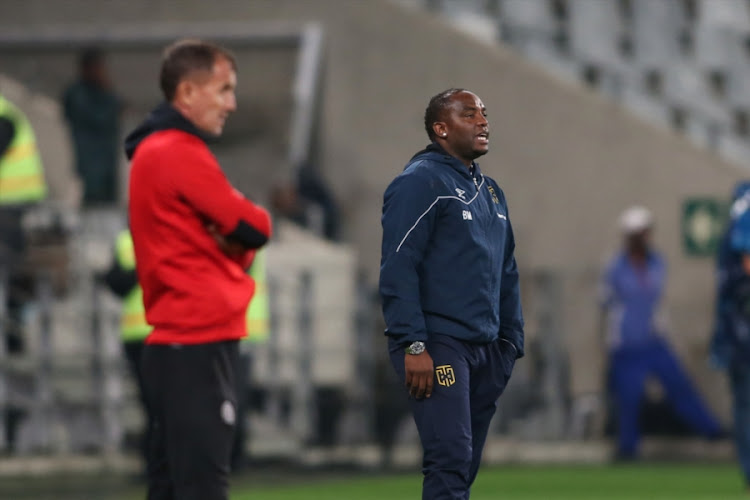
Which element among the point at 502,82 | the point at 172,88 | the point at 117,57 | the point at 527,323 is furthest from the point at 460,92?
the point at 117,57

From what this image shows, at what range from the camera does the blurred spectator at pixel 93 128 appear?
1716cm

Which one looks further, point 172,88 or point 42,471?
point 42,471

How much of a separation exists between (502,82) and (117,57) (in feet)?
14.8

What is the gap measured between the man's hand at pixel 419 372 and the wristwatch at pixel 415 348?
0.01m

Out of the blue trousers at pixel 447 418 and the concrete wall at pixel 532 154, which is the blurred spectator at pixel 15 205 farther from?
the concrete wall at pixel 532 154

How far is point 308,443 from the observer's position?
49.9 ft

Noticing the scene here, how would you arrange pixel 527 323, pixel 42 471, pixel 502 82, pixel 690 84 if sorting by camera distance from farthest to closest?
1. pixel 690 84
2. pixel 502 82
3. pixel 527 323
4. pixel 42 471

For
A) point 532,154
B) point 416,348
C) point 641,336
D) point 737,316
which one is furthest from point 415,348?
point 532,154

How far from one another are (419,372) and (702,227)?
40.0 ft

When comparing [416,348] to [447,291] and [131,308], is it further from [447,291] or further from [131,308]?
[131,308]

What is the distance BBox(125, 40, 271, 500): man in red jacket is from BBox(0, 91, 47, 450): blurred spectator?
2.63 metres

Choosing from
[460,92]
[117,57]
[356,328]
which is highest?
[117,57]

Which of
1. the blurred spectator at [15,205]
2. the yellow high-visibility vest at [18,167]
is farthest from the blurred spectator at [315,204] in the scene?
the yellow high-visibility vest at [18,167]

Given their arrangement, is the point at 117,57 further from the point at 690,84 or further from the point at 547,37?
the point at 690,84
